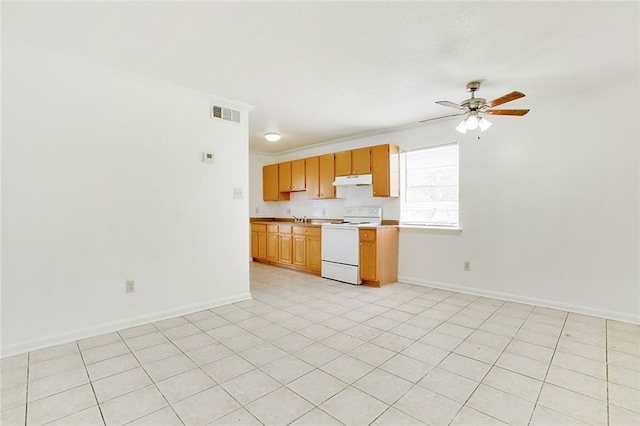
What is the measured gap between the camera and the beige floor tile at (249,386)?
185 centimetres

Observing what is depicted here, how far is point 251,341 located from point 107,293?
1431 mm

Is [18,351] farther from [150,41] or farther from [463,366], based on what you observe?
[463,366]

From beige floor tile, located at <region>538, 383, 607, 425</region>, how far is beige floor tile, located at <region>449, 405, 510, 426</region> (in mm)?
393

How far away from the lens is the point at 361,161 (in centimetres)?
490

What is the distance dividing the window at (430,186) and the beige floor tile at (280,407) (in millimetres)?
3302

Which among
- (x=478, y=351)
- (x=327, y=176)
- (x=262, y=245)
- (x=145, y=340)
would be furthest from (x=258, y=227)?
(x=478, y=351)

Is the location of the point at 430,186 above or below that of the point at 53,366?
above

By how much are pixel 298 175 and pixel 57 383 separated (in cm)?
461

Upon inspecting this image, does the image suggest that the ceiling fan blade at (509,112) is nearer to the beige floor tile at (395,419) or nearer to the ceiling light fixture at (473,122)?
the ceiling light fixture at (473,122)

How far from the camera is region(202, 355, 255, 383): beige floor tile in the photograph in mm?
2066

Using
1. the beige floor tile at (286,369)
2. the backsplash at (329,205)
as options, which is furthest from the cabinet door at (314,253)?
the beige floor tile at (286,369)

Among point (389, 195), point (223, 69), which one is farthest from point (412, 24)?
point (389, 195)

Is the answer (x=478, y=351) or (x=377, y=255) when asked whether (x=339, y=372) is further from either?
(x=377, y=255)

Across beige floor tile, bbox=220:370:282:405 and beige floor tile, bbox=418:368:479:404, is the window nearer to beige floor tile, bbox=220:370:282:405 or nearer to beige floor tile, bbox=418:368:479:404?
beige floor tile, bbox=418:368:479:404
